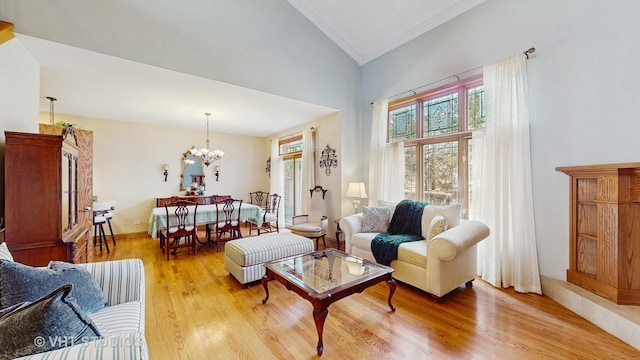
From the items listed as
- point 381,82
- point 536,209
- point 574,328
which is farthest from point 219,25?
point 574,328

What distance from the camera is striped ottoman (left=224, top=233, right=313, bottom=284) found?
112 inches

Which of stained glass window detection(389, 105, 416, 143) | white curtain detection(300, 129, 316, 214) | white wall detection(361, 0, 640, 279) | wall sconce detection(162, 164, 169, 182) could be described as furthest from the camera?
wall sconce detection(162, 164, 169, 182)

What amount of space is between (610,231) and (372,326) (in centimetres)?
225

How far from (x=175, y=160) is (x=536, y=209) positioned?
6689 millimetres

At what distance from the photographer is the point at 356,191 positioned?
14.3 feet

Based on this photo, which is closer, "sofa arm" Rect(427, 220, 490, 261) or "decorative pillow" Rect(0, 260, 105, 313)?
"decorative pillow" Rect(0, 260, 105, 313)

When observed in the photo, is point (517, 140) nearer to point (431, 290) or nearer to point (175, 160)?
point (431, 290)

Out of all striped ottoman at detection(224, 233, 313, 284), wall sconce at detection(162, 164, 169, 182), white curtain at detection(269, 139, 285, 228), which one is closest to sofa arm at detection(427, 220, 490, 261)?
striped ottoman at detection(224, 233, 313, 284)

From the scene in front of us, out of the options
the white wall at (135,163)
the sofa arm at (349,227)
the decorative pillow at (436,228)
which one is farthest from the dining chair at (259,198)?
the decorative pillow at (436,228)

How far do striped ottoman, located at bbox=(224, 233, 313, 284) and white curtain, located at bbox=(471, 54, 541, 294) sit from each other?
225 cm

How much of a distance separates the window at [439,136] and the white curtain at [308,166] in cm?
176

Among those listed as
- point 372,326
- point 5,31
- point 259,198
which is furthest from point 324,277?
point 259,198

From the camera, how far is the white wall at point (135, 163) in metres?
5.03

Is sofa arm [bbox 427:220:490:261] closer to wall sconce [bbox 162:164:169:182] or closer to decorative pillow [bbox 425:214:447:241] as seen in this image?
decorative pillow [bbox 425:214:447:241]
